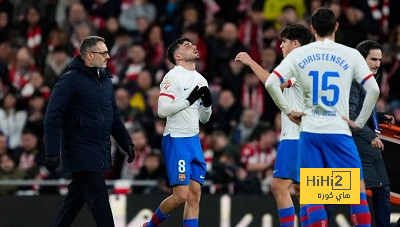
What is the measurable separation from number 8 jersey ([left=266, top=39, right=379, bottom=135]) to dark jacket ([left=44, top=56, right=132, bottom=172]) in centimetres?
221

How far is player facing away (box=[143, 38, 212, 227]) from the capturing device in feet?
44.9

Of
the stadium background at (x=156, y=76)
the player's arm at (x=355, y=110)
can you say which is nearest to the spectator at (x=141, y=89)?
the stadium background at (x=156, y=76)

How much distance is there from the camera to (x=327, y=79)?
11750 mm

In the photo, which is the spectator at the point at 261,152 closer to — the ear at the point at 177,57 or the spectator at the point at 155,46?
the spectator at the point at 155,46

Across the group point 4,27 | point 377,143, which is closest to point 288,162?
point 377,143

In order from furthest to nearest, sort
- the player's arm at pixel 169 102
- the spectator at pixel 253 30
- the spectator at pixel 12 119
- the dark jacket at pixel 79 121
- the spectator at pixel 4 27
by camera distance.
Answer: the spectator at pixel 4 27 < the spectator at pixel 253 30 < the spectator at pixel 12 119 < the player's arm at pixel 169 102 < the dark jacket at pixel 79 121

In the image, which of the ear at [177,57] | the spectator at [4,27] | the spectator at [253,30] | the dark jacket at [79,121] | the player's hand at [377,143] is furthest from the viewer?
the spectator at [4,27]

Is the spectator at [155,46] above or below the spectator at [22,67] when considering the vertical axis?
above

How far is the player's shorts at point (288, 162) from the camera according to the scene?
44.0 feet

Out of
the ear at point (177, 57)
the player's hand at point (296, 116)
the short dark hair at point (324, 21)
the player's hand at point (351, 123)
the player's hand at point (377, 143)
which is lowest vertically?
the player's hand at point (377, 143)

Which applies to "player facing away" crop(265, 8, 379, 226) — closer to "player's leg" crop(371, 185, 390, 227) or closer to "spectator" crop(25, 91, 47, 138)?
"player's leg" crop(371, 185, 390, 227)

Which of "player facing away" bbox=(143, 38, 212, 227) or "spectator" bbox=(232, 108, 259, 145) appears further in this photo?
"spectator" bbox=(232, 108, 259, 145)

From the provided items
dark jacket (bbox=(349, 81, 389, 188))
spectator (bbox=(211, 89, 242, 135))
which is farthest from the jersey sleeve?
spectator (bbox=(211, 89, 242, 135))

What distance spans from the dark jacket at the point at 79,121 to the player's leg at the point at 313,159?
2.33 m
